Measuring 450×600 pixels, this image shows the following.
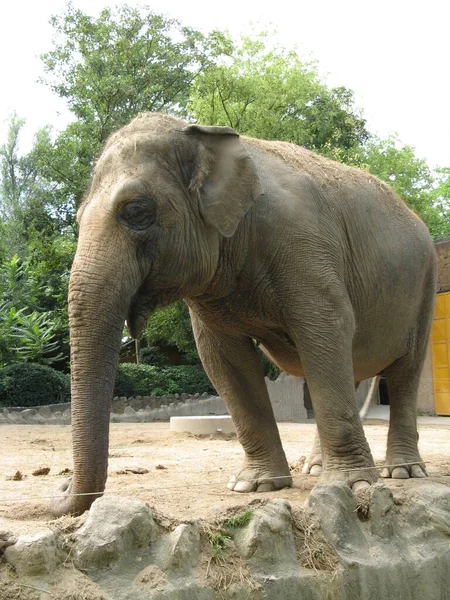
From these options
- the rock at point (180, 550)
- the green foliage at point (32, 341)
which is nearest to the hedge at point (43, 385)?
the green foliage at point (32, 341)

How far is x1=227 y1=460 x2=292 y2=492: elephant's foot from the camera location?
215 inches

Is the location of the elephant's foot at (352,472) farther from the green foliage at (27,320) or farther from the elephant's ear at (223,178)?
the green foliage at (27,320)

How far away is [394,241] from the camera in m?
5.94

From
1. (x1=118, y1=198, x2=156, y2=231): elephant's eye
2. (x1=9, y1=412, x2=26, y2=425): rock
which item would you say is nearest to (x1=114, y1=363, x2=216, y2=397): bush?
(x1=9, y1=412, x2=26, y2=425): rock

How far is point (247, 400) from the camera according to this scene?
5.71 metres

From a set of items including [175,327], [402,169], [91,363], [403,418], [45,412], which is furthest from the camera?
[402,169]

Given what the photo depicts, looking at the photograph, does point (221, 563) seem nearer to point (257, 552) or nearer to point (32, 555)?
point (257, 552)

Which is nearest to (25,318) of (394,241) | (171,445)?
(171,445)

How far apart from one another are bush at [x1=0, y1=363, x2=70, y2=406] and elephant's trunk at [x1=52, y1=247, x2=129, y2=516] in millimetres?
12248

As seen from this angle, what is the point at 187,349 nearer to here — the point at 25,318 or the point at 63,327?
the point at 63,327

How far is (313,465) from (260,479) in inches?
48.3

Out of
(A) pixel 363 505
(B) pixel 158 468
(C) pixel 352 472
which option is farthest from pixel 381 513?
(B) pixel 158 468

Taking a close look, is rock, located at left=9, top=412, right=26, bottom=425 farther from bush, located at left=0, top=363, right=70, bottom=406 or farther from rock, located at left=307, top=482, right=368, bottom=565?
rock, located at left=307, top=482, right=368, bottom=565

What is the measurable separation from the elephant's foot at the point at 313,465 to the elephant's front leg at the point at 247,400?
832mm
